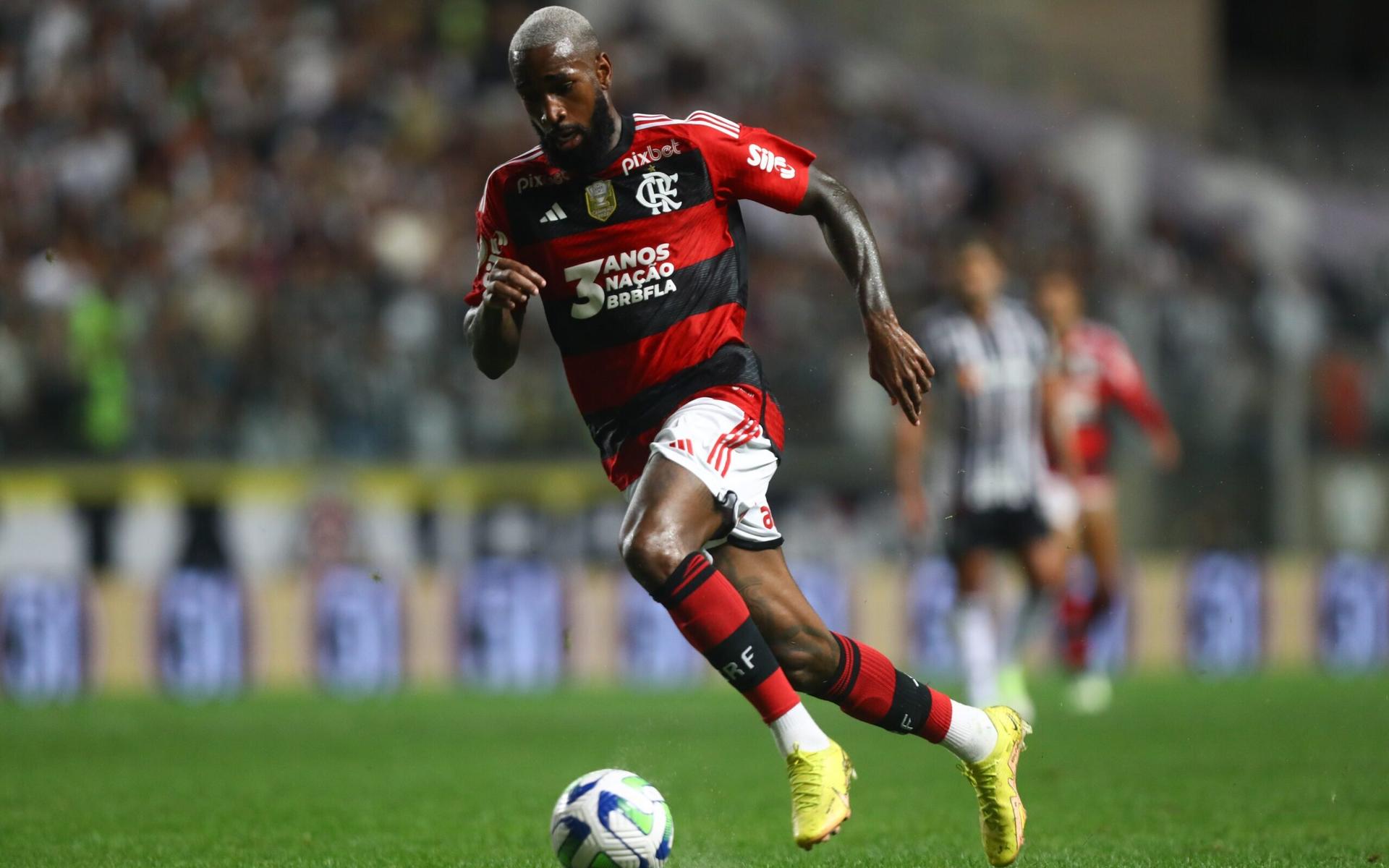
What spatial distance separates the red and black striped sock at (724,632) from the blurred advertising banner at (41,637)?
9.42 metres

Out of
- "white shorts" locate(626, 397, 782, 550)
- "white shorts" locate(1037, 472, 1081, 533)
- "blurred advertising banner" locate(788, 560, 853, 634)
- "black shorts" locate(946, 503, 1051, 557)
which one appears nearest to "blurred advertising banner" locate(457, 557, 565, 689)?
"blurred advertising banner" locate(788, 560, 853, 634)

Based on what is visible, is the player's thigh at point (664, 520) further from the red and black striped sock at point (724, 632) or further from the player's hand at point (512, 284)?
the player's hand at point (512, 284)

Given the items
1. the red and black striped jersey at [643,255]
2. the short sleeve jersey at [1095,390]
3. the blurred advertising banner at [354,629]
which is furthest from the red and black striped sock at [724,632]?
the blurred advertising banner at [354,629]

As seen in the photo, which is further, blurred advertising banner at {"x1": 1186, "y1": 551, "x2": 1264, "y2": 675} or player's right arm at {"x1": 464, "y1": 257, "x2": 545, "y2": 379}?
blurred advertising banner at {"x1": 1186, "y1": 551, "x2": 1264, "y2": 675}

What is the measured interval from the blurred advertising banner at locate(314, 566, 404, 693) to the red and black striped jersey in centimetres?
887

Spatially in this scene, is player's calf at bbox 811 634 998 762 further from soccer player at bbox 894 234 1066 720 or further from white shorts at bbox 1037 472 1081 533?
white shorts at bbox 1037 472 1081 533

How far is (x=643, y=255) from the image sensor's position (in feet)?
17.5

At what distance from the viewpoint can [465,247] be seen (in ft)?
53.3

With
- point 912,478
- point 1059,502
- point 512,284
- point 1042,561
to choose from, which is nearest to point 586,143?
point 512,284

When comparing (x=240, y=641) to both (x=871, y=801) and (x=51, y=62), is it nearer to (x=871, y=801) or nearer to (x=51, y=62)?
(x=51, y=62)

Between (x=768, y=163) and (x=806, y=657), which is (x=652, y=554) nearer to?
(x=806, y=657)

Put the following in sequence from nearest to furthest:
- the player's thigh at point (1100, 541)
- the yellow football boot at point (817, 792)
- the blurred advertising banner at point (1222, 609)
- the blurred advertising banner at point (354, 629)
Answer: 1. the yellow football boot at point (817, 792)
2. the player's thigh at point (1100, 541)
3. the blurred advertising banner at point (354, 629)
4. the blurred advertising banner at point (1222, 609)

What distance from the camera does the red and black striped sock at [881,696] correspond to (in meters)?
5.23

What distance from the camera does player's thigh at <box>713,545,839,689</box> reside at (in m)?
5.23
